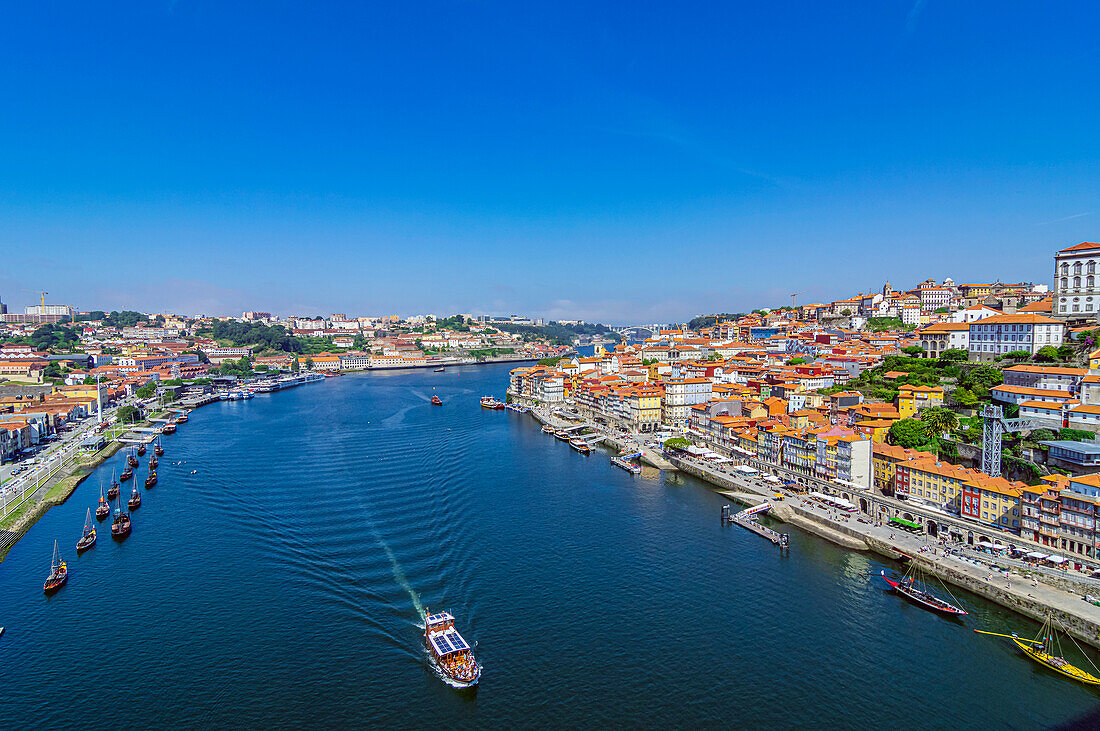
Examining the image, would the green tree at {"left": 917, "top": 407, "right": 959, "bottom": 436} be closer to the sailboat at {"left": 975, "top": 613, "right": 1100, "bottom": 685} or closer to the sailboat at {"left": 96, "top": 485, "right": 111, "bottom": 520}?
the sailboat at {"left": 975, "top": 613, "right": 1100, "bottom": 685}

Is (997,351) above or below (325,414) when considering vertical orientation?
above

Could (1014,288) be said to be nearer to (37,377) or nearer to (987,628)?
(987,628)

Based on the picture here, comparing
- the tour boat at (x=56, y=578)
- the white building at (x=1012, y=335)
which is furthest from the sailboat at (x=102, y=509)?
the white building at (x=1012, y=335)

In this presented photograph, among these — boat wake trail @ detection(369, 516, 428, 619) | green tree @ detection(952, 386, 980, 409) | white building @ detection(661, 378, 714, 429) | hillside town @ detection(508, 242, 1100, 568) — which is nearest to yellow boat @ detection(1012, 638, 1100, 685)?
hillside town @ detection(508, 242, 1100, 568)

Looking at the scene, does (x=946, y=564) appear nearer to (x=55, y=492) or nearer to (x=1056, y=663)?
(x=1056, y=663)

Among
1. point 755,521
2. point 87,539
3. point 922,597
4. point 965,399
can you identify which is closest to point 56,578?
point 87,539

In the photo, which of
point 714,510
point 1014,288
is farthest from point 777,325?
point 714,510

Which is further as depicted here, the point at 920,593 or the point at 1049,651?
the point at 920,593
